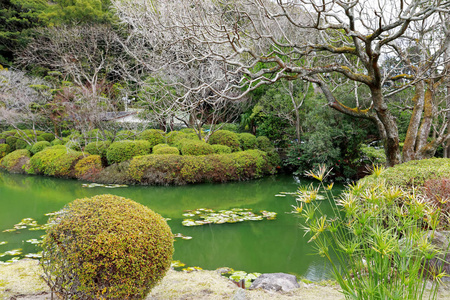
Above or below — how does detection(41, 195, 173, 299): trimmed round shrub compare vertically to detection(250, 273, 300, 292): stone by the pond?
above

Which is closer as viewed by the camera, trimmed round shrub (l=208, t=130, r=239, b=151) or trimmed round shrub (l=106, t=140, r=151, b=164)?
trimmed round shrub (l=106, t=140, r=151, b=164)

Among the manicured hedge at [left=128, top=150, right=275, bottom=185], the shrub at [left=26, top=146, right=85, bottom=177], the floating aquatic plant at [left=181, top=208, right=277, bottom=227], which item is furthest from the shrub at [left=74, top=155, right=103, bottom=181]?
the floating aquatic plant at [left=181, top=208, right=277, bottom=227]

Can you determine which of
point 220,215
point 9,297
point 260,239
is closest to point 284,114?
point 220,215

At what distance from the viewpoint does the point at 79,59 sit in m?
17.6

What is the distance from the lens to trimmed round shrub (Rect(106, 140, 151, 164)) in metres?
11.1

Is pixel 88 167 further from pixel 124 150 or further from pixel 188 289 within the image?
pixel 188 289

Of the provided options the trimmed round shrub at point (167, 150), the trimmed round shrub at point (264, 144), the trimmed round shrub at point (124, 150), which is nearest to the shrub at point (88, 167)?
the trimmed round shrub at point (124, 150)

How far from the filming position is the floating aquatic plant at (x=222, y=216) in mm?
6195

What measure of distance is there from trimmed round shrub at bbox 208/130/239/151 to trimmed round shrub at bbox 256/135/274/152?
87 cm

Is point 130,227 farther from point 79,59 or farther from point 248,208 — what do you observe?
point 79,59

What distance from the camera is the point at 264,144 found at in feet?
40.2

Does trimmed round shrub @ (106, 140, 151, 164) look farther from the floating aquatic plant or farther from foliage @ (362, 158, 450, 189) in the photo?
foliage @ (362, 158, 450, 189)

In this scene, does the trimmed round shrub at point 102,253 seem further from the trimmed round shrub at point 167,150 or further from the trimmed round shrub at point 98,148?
the trimmed round shrub at point 98,148

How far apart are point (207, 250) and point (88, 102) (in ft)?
29.8
